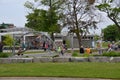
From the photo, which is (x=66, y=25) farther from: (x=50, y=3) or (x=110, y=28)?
(x=110, y=28)

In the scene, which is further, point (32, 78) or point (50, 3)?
point (50, 3)

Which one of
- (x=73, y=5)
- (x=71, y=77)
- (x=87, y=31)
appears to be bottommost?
(x=71, y=77)

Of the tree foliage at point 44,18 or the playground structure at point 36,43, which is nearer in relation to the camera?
the playground structure at point 36,43

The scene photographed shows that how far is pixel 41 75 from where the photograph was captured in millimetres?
17438

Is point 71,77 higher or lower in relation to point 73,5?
lower

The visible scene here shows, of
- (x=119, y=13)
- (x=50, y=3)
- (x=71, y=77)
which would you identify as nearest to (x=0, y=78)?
(x=71, y=77)

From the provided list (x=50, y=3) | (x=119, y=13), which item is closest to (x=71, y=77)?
(x=119, y=13)

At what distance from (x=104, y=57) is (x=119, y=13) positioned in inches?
1319

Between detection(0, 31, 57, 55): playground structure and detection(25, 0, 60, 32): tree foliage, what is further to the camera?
detection(25, 0, 60, 32): tree foliage

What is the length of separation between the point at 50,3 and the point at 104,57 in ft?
127

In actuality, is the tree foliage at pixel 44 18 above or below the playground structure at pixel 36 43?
→ above

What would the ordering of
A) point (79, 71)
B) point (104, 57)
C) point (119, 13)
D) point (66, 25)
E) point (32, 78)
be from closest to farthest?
point (32, 78) < point (79, 71) < point (104, 57) < point (119, 13) < point (66, 25)

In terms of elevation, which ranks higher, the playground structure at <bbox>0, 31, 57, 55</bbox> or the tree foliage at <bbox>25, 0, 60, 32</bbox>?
the tree foliage at <bbox>25, 0, 60, 32</bbox>

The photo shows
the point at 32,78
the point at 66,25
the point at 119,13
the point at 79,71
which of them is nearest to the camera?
the point at 32,78
